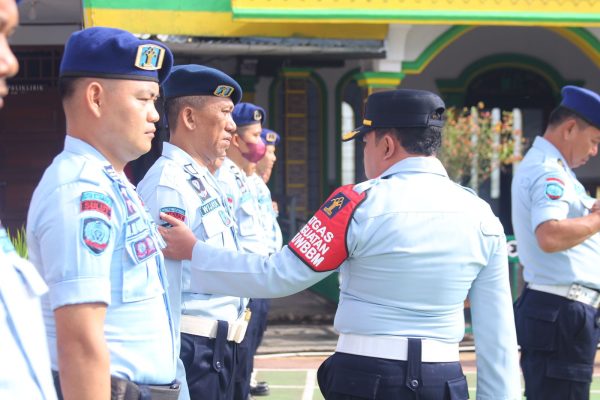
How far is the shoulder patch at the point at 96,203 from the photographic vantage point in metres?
2.37

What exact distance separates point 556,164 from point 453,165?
18.6 feet

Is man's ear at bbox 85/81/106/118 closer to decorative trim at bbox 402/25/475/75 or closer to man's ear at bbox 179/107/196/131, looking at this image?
man's ear at bbox 179/107/196/131

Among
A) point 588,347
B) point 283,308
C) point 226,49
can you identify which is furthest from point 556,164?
point 283,308

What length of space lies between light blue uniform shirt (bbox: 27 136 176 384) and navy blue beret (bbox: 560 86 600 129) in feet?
9.17

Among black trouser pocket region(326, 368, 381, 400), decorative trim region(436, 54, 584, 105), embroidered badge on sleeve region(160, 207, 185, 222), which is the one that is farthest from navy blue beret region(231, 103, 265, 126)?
decorative trim region(436, 54, 584, 105)

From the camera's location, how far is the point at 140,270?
8.27ft

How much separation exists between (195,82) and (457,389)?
1555mm

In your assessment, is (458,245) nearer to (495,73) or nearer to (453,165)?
(453,165)

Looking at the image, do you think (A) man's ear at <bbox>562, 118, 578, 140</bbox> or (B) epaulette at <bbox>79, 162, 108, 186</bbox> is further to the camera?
(A) man's ear at <bbox>562, 118, 578, 140</bbox>

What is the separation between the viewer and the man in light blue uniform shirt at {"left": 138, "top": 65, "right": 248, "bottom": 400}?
3.55 metres

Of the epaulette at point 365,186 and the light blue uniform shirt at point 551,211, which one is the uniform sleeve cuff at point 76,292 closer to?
the epaulette at point 365,186

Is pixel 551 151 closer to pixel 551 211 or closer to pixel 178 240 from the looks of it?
pixel 551 211

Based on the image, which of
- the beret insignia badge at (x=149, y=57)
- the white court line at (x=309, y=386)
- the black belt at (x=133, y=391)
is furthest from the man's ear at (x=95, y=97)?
the white court line at (x=309, y=386)

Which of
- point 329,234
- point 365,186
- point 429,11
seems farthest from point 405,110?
point 429,11
